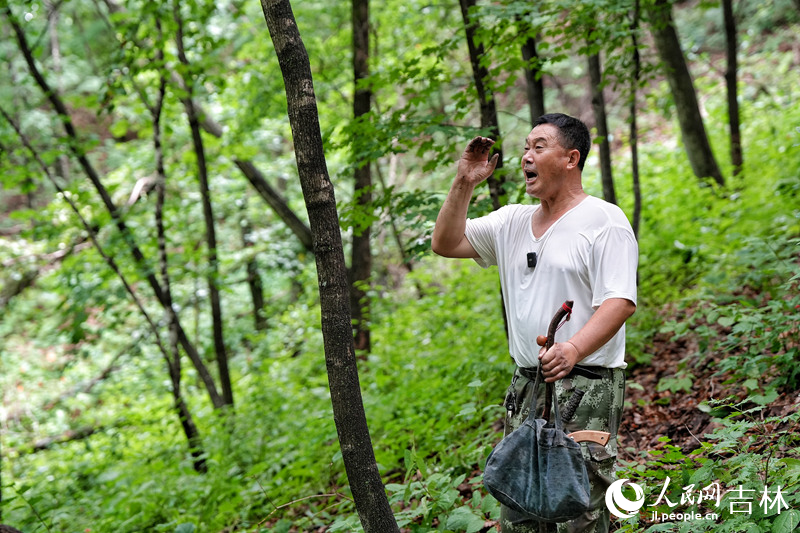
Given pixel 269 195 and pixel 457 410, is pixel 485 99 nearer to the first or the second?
pixel 457 410

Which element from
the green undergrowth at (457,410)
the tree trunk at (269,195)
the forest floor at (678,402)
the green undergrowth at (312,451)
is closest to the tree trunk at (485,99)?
the green undergrowth at (312,451)

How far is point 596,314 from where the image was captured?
7.03ft

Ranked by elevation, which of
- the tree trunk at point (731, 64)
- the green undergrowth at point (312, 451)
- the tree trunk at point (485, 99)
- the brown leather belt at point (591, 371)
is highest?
the tree trunk at point (731, 64)

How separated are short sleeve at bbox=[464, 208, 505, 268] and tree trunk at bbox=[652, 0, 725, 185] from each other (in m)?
6.02

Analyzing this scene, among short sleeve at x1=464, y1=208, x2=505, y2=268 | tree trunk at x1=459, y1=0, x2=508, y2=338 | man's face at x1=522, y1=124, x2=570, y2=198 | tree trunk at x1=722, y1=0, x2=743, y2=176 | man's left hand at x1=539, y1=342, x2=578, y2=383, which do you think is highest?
tree trunk at x1=722, y1=0, x2=743, y2=176

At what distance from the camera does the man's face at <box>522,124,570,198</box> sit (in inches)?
97.0

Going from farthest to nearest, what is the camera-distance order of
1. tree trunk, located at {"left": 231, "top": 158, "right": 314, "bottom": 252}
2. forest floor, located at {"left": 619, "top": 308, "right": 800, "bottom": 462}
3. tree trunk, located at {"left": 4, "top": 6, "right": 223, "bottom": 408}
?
1. tree trunk, located at {"left": 231, "top": 158, "right": 314, "bottom": 252}
2. tree trunk, located at {"left": 4, "top": 6, "right": 223, "bottom": 408}
3. forest floor, located at {"left": 619, "top": 308, "right": 800, "bottom": 462}

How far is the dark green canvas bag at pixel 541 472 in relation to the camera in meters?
2.01

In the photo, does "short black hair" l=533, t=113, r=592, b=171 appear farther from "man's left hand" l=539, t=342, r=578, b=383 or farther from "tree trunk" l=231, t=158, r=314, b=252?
"tree trunk" l=231, t=158, r=314, b=252

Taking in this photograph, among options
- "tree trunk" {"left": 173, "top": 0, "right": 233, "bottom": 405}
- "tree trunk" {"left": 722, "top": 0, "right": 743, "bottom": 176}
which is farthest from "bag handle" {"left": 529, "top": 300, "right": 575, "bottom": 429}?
"tree trunk" {"left": 722, "top": 0, "right": 743, "bottom": 176}

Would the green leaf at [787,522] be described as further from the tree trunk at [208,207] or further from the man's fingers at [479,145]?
the tree trunk at [208,207]

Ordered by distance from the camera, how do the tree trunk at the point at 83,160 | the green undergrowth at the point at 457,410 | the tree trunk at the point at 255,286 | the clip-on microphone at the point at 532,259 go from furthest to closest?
the tree trunk at the point at 255,286
the tree trunk at the point at 83,160
the green undergrowth at the point at 457,410
the clip-on microphone at the point at 532,259

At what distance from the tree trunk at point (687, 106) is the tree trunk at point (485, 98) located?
409 centimetres

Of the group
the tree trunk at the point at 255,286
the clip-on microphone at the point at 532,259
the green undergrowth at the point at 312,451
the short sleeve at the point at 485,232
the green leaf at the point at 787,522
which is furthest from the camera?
the tree trunk at the point at 255,286
